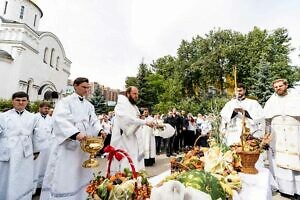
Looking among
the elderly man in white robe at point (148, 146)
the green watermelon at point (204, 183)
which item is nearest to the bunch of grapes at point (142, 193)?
the green watermelon at point (204, 183)

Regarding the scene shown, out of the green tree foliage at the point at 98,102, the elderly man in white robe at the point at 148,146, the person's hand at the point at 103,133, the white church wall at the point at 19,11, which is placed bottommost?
the elderly man in white robe at the point at 148,146

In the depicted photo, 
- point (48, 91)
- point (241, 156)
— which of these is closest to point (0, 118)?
point (241, 156)

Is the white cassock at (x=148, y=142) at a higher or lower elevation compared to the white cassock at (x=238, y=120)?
lower

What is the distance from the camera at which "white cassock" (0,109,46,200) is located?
410 centimetres

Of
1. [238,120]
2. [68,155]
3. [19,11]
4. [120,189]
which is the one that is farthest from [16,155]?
[19,11]

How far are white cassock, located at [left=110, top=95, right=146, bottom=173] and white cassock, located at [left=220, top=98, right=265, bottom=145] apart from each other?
1798mm

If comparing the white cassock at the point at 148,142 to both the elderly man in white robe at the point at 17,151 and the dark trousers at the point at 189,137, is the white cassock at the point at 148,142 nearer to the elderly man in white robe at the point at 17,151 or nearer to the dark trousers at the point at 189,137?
the dark trousers at the point at 189,137

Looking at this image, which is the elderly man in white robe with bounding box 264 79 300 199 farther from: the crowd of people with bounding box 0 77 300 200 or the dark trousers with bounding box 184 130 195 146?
the dark trousers with bounding box 184 130 195 146

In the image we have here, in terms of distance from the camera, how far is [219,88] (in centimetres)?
4050

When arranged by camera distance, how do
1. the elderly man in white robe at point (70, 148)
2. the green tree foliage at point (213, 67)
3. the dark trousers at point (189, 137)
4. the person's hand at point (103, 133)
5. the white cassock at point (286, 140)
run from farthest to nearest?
the green tree foliage at point (213, 67) < the dark trousers at point (189, 137) < the white cassock at point (286, 140) < the person's hand at point (103, 133) < the elderly man in white robe at point (70, 148)

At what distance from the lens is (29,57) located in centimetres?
2620

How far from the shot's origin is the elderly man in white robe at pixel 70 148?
3320 mm

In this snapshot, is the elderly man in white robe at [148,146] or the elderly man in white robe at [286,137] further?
the elderly man in white robe at [148,146]

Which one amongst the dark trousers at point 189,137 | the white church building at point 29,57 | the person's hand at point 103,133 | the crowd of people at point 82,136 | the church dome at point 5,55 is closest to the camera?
the crowd of people at point 82,136
